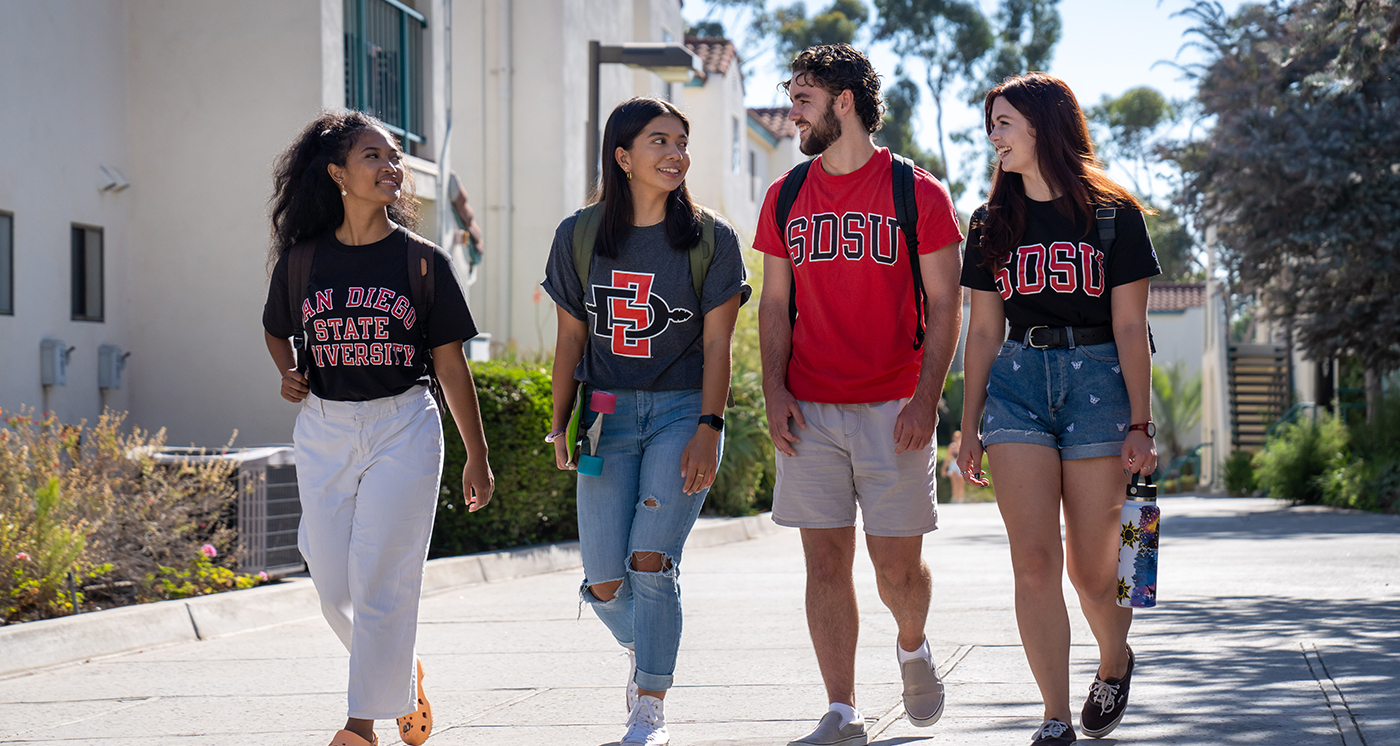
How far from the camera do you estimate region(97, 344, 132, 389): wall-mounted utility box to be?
37.8 ft

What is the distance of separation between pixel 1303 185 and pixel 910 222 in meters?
13.1

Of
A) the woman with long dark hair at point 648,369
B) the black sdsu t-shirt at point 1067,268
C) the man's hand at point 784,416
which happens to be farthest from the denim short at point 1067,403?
the woman with long dark hair at point 648,369

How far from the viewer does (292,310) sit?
4625 millimetres

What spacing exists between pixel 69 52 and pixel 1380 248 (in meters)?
13.3

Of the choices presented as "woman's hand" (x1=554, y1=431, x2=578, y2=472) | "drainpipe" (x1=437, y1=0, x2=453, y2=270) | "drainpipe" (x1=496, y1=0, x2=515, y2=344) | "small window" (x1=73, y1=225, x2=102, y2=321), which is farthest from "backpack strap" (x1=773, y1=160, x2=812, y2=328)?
"drainpipe" (x1=496, y1=0, x2=515, y2=344)

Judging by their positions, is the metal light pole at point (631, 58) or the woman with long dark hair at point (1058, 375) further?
the metal light pole at point (631, 58)

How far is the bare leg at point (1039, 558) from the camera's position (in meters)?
4.20

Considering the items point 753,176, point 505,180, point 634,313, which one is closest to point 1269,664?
point 634,313

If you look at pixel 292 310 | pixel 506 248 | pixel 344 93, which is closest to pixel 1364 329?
pixel 506 248

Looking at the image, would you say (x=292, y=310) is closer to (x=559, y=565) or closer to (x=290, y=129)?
(x=559, y=565)

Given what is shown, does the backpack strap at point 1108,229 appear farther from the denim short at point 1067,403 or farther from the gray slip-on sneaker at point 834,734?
the gray slip-on sneaker at point 834,734

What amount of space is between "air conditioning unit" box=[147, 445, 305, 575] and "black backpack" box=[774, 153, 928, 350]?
4702 millimetres

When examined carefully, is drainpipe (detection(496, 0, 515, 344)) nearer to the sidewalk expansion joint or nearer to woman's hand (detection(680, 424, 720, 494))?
the sidewalk expansion joint

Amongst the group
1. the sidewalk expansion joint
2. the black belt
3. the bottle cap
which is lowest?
the sidewalk expansion joint
